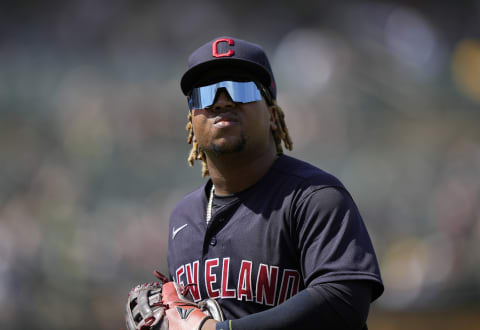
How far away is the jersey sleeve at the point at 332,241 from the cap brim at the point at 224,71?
0.55 meters

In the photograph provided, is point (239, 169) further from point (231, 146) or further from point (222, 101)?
point (222, 101)

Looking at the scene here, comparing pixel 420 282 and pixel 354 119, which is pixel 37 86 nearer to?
pixel 354 119

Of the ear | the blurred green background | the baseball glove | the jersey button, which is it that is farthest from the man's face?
the blurred green background

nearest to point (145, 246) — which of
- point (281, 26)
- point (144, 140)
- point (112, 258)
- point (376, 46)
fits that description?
point (112, 258)

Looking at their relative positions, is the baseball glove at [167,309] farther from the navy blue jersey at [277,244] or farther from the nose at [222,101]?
the nose at [222,101]

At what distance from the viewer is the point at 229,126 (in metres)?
2.12

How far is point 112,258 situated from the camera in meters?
6.18

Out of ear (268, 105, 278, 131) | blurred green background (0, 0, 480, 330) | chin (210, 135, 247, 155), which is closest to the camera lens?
chin (210, 135, 247, 155)

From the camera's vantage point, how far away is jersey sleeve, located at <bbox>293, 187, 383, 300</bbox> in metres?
1.80

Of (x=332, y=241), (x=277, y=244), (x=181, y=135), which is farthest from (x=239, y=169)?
(x=181, y=135)

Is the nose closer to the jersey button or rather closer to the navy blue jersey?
the navy blue jersey

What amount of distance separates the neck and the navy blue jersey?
0.11 ft

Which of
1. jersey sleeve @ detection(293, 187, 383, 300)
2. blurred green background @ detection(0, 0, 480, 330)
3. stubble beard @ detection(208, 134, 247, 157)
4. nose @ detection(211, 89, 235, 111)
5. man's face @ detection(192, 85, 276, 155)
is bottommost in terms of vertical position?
jersey sleeve @ detection(293, 187, 383, 300)

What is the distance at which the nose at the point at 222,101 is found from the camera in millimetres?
2129
